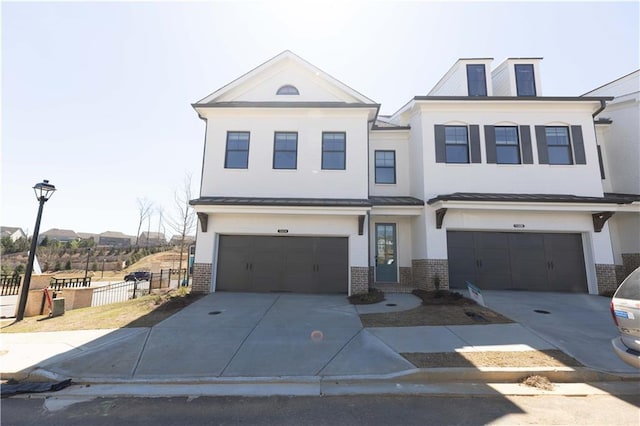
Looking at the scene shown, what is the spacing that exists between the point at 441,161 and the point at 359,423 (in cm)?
1086

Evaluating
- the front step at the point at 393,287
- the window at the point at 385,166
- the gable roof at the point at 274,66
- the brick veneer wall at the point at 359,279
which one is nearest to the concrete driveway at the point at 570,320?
the front step at the point at 393,287

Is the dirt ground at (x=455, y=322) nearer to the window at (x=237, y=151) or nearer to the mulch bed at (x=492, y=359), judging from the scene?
the mulch bed at (x=492, y=359)

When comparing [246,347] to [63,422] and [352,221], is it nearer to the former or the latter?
[63,422]

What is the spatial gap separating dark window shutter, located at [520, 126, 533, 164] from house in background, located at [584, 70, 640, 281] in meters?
4.36

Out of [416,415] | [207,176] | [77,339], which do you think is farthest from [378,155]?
[77,339]

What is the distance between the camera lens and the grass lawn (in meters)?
7.91

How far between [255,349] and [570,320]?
8541 mm

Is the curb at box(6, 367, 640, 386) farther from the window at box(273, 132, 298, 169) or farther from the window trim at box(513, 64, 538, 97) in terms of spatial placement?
the window trim at box(513, 64, 538, 97)

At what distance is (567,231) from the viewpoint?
456 inches

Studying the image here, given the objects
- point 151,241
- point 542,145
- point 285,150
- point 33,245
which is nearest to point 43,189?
point 33,245

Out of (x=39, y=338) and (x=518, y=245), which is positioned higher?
(x=518, y=245)

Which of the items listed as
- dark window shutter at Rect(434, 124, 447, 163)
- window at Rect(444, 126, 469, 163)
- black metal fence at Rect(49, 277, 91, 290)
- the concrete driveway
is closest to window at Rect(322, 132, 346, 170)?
dark window shutter at Rect(434, 124, 447, 163)

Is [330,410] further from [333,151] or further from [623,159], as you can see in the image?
[623,159]

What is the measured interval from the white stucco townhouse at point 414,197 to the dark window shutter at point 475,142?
43mm
